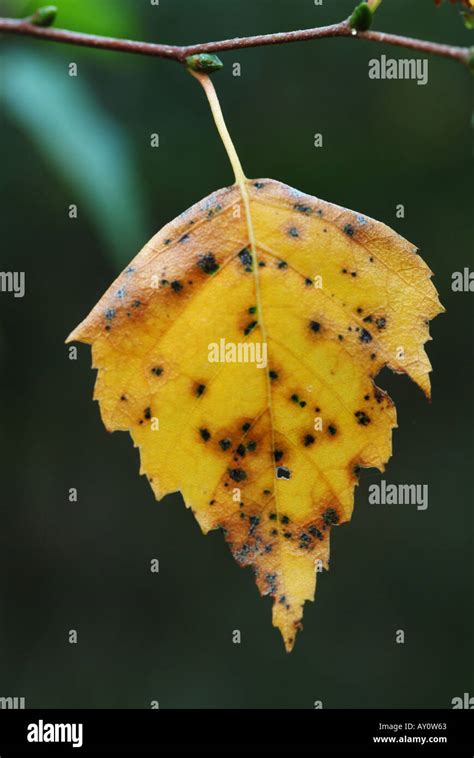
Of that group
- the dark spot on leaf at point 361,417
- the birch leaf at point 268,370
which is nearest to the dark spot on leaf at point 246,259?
the birch leaf at point 268,370

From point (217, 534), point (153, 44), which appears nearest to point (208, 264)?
point (153, 44)

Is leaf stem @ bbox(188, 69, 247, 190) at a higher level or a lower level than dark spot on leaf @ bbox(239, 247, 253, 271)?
higher

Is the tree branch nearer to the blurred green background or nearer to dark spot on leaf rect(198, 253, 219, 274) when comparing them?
dark spot on leaf rect(198, 253, 219, 274)

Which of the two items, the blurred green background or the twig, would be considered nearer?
the twig

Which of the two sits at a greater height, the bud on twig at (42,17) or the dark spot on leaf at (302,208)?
the bud on twig at (42,17)

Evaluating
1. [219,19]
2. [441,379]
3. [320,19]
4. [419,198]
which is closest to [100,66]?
[219,19]

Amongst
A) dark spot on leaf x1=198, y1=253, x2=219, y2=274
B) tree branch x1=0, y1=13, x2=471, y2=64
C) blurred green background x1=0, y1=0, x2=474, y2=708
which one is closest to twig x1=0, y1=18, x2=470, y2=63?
tree branch x1=0, y1=13, x2=471, y2=64

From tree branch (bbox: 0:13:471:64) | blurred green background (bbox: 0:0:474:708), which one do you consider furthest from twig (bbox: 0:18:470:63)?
blurred green background (bbox: 0:0:474:708)

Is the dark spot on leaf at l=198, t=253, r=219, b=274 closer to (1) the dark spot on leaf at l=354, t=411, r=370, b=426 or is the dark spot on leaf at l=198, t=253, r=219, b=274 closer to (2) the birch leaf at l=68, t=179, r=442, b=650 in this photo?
(2) the birch leaf at l=68, t=179, r=442, b=650

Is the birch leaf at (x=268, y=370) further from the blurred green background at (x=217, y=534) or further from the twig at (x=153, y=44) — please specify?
the blurred green background at (x=217, y=534)

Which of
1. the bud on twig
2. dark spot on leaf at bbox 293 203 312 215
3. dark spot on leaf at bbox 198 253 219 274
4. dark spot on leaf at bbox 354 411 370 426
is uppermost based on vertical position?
the bud on twig
